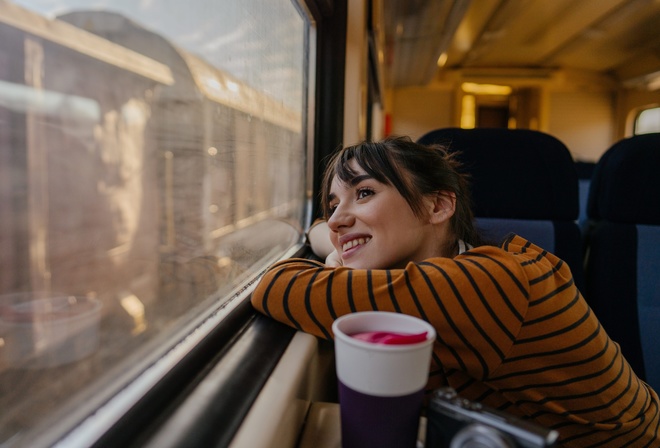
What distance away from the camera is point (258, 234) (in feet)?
3.84

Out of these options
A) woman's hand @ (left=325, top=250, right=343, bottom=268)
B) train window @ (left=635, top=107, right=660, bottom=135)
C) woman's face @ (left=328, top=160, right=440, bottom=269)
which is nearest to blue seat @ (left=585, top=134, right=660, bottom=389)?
woman's face @ (left=328, top=160, right=440, bottom=269)

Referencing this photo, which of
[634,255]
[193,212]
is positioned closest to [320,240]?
[193,212]

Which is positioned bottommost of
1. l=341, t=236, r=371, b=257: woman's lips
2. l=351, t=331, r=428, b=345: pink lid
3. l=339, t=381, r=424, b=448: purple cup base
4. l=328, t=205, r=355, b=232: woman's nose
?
l=339, t=381, r=424, b=448: purple cup base

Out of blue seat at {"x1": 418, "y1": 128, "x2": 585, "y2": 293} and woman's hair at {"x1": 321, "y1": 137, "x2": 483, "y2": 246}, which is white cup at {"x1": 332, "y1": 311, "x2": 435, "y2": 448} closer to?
woman's hair at {"x1": 321, "y1": 137, "x2": 483, "y2": 246}

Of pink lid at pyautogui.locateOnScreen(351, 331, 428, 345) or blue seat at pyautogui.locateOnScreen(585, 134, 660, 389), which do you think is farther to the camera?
blue seat at pyautogui.locateOnScreen(585, 134, 660, 389)

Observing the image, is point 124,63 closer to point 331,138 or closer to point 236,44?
point 236,44

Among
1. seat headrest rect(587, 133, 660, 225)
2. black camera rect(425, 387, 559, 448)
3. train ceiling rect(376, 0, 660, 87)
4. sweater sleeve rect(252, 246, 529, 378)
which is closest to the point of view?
black camera rect(425, 387, 559, 448)

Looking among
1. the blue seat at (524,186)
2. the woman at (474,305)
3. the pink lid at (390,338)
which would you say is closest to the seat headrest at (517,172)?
the blue seat at (524,186)

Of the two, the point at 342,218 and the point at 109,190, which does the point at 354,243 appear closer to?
the point at 342,218

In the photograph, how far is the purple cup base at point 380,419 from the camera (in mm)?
413

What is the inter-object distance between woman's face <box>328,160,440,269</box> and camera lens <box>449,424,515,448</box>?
0.46 m

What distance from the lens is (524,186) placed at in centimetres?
128

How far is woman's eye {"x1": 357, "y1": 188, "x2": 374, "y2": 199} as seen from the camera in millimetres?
873

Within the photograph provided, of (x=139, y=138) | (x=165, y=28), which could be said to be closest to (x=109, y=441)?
(x=139, y=138)
